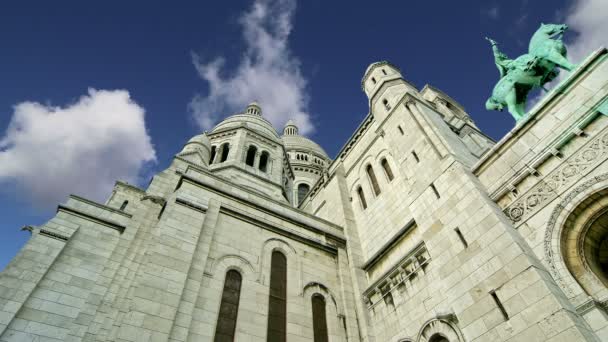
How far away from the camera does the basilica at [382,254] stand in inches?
320

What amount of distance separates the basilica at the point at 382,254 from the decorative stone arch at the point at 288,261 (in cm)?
5

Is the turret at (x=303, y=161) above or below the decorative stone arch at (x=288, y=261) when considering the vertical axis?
above

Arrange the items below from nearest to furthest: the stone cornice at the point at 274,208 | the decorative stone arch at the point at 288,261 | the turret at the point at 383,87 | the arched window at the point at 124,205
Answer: the decorative stone arch at the point at 288,261 → the stone cornice at the point at 274,208 → the arched window at the point at 124,205 → the turret at the point at 383,87

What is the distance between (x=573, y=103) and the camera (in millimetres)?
9312

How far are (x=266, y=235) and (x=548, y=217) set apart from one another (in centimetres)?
912

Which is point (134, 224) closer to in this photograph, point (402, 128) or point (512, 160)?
point (402, 128)

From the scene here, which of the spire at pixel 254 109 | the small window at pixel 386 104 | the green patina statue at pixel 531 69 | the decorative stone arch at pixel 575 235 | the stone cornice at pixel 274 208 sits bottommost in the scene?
the decorative stone arch at pixel 575 235

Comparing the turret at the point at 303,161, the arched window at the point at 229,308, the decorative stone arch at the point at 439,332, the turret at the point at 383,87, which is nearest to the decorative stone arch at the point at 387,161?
the turret at the point at 383,87

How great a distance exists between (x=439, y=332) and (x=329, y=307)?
13.1 feet

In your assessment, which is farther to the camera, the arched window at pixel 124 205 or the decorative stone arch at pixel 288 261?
the arched window at pixel 124 205

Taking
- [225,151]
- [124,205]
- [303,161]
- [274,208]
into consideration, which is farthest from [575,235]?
[303,161]

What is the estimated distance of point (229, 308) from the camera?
411 inches

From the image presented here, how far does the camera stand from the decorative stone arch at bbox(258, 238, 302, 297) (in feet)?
39.3

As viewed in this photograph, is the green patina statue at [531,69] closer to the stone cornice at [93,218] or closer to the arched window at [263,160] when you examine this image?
the stone cornice at [93,218]
